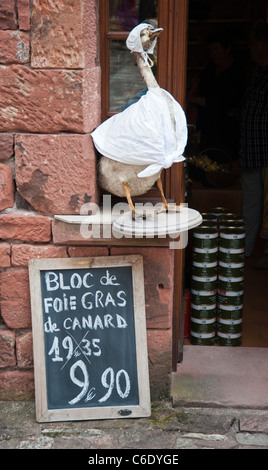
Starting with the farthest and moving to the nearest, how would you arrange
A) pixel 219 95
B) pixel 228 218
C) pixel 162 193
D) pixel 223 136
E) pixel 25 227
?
pixel 223 136, pixel 219 95, pixel 228 218, pixel 25 227, pixel 162 193

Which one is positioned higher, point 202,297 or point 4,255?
point 4,255

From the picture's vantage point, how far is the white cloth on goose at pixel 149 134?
105 inches

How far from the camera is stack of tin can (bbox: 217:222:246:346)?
3.91m

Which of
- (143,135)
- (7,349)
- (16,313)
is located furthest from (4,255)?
(143,135)

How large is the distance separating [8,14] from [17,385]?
2006 millimetres

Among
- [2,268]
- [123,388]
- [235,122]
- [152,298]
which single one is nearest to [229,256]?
[152,298]

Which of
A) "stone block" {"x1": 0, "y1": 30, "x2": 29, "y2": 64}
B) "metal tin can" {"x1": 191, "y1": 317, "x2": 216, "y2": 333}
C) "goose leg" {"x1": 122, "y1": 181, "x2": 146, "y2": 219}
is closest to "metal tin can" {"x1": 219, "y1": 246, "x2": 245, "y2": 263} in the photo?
"metal tin can" {"x1": 191, "y1": 317, "x2": 216, "y2": 333}

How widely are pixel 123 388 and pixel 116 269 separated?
0.65 m

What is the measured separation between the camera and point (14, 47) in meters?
2.81

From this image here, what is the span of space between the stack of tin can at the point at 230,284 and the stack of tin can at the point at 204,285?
0.17 ft

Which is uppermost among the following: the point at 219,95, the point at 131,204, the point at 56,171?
the point at 219,95

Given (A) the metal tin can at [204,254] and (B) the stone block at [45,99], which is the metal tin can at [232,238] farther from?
(B) the stone block at [45,99]

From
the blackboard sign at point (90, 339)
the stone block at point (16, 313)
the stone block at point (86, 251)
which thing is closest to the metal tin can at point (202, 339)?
the blackboard sign at point (90, 339)

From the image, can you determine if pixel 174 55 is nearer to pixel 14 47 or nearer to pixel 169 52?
pixel 169 52
